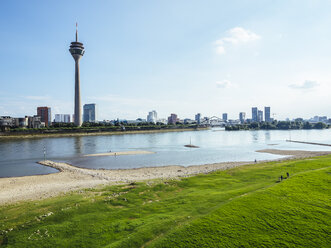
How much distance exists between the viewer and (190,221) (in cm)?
880

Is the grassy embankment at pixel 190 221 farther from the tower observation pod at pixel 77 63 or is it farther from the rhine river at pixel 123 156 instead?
the tower observation pod at pixel 77 63

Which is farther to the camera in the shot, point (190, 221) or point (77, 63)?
point (77, 63)

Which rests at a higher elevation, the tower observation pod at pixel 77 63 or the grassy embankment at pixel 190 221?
the tower observation pod at pixel 77 63

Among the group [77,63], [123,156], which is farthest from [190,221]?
[77,63]

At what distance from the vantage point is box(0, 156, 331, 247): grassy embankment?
755 cm

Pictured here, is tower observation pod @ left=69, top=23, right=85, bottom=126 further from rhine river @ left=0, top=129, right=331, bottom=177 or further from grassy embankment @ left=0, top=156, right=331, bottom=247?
grassy embankment @ left=0, top=156, right=331, bottom=247

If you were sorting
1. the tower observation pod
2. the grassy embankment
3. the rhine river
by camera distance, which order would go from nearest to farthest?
the grassy embankment < the rhine river < the tower observation pod

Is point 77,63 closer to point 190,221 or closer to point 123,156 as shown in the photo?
point 123,156

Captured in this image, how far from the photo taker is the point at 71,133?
129 metres

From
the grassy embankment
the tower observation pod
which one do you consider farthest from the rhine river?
the tower observation pod

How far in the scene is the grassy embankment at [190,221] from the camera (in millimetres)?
7555

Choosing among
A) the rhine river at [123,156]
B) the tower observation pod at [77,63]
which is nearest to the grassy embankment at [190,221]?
the rhine river at [123,156]

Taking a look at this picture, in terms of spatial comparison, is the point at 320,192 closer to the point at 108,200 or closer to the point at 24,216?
the point at 108,200

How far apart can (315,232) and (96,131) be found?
14167 cm
